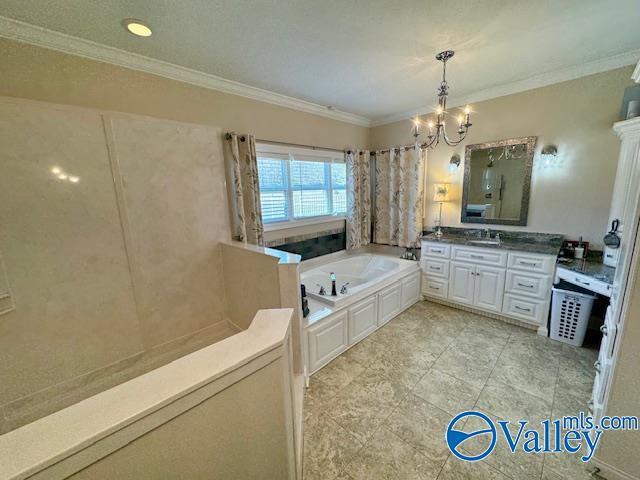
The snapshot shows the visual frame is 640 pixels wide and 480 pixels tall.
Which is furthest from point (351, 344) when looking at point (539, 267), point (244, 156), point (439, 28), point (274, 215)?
point (439, 28)

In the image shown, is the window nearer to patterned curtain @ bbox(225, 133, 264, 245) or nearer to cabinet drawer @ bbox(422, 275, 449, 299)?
patterned curtain @ bbox(225, 133, 264, 245)

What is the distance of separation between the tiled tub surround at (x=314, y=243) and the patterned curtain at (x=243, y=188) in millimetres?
372

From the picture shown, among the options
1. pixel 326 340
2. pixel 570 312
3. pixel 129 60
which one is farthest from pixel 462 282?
pixel 129 60

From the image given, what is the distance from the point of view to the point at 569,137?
251 centimetres

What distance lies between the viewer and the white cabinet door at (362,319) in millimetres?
2461

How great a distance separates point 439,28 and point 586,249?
2.58 metres

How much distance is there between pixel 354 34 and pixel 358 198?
220 cm

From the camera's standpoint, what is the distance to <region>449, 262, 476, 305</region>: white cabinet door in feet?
9.75

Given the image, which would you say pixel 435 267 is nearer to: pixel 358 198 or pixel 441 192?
pixel 441 192

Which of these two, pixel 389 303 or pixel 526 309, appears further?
pixel 389 303

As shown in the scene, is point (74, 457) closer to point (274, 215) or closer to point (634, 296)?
point (634, 296)

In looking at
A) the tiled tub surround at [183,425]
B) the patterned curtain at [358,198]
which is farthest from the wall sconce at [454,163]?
the tiled tub surround at [183,425]

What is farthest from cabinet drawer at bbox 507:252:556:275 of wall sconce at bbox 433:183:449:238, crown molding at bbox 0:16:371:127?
crown molding at bbox 0:16:371:127

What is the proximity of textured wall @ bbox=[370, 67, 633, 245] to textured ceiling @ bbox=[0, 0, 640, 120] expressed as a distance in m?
0.27
